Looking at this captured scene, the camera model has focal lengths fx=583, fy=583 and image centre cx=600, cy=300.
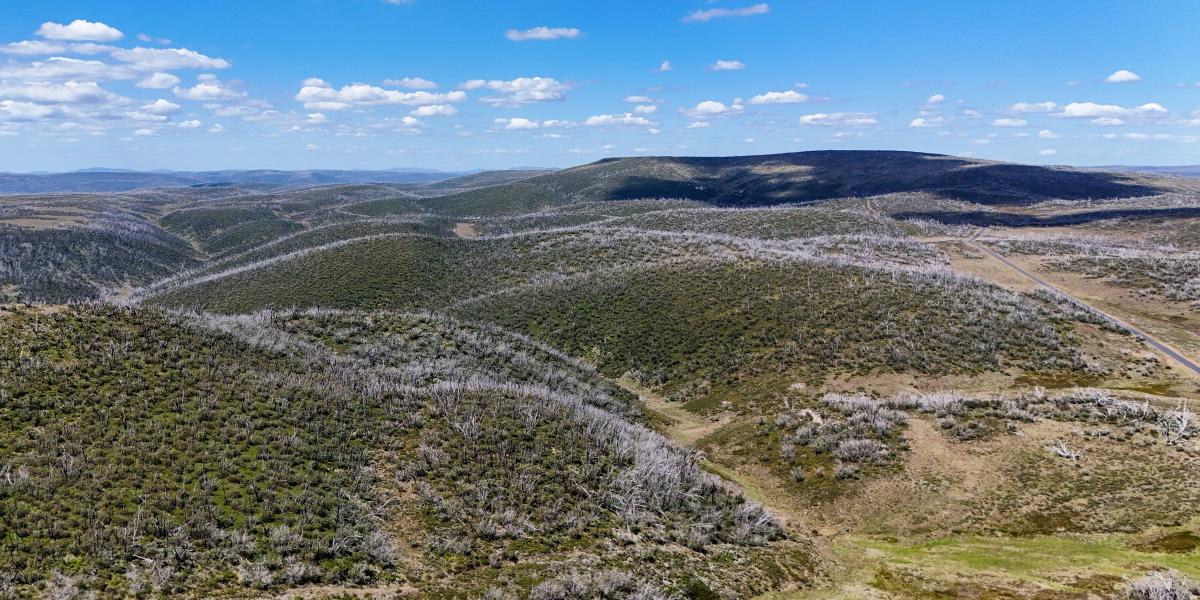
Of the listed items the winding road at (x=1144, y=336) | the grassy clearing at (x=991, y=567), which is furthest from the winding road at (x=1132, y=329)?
the grassy clearing at (x=991, y=567)

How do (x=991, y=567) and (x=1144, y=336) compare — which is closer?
(x=991, y=567)

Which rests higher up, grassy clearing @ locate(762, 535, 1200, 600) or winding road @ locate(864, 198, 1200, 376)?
winding road @ locate(864, 198, 1200, 376)

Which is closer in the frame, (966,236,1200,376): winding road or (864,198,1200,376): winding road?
(966,236,1200,376): winding road

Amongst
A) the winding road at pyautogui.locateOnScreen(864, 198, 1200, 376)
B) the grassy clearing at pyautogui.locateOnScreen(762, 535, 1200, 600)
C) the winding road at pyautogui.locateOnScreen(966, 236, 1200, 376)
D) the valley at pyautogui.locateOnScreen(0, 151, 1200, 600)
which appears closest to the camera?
the valley at pyautogui.locateOnScreen(0, 151, 1200, 600)

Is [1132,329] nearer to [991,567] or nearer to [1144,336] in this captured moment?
[1144,336]

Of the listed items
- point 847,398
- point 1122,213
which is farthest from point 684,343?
point 1122,213

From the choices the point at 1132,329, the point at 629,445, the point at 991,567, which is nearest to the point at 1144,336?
the point at 1132,329

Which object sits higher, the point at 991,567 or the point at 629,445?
the point at 629,445

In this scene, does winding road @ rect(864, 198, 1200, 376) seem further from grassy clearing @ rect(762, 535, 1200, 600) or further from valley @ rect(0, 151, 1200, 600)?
grassy clearing @ rect(762, 535, 1200, 600)

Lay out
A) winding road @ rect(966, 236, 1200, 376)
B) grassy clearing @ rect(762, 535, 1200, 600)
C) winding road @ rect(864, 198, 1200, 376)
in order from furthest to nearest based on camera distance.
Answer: winding road @ rect(864, 198, 1200, 376)
winding road @ rect(966, 236, 1200, 376)
grassy clearing @ rect(762, 535, 1200, 600)

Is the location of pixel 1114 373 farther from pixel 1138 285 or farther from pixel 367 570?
pixel 367 570

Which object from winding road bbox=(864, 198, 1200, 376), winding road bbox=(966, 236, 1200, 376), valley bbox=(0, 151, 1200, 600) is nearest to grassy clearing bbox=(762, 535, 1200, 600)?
valley bbox=(0, 151, 1200, 600)
